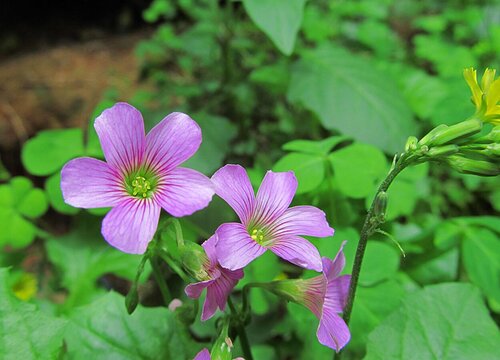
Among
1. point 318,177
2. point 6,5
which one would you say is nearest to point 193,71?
point 6,5

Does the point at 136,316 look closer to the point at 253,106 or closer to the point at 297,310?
the point at 297,310

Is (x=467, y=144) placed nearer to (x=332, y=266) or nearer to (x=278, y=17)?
(x=332, y=266)

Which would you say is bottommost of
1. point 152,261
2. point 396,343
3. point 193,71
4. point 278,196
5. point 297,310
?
point 193,71

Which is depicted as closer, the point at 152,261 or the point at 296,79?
the point at 152,261

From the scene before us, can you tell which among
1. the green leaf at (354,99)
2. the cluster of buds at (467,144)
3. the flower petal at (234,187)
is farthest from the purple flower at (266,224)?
the green leaf at (354,99)

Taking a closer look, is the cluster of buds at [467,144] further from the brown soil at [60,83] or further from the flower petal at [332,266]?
the brown soil at [60,83]

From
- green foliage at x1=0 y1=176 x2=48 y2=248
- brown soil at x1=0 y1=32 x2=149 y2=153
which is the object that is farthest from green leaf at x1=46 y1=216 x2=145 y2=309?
brown soil at x1=0 y1=32 x2=149 y2=153

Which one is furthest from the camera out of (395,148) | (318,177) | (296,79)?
(296,79)

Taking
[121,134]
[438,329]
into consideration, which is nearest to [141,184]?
[121,134]

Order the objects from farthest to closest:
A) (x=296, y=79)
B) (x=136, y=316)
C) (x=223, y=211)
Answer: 1. (x=296, y=79)
2. (x=223, y=211)
3. (x=136, y=316)
